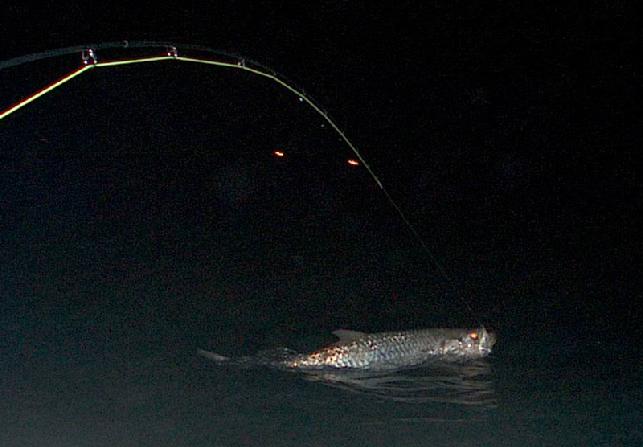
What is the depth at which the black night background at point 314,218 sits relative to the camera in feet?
29.6

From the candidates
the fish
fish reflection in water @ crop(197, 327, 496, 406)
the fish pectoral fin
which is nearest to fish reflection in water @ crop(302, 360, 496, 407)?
fish reflection in water @ crop(197, 327, 496, 406)

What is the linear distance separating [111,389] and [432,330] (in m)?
3.66

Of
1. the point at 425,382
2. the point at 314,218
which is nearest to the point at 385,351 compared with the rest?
the point at 425,382

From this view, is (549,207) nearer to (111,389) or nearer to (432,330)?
(432,330)

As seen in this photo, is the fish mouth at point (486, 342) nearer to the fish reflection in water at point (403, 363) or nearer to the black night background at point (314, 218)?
the fish reflection in water at point (403, 363)

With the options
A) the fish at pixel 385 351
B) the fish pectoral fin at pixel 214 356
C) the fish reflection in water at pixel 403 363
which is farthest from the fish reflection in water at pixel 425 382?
the fish pectoral fin at pixel 214 356

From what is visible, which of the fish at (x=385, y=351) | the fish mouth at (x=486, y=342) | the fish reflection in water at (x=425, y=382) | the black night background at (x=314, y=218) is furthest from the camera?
the black night background at (x=314, y=218)

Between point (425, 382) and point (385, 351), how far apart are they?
2.95ft

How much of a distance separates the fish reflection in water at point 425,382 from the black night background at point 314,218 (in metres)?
0.15

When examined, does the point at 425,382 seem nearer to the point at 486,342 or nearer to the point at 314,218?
the point at 486,342

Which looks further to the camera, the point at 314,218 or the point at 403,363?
the point at 314,218

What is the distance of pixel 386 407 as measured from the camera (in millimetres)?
8891

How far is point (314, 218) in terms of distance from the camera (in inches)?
469

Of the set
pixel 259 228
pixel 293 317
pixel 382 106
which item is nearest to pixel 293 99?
pixel 382 106
